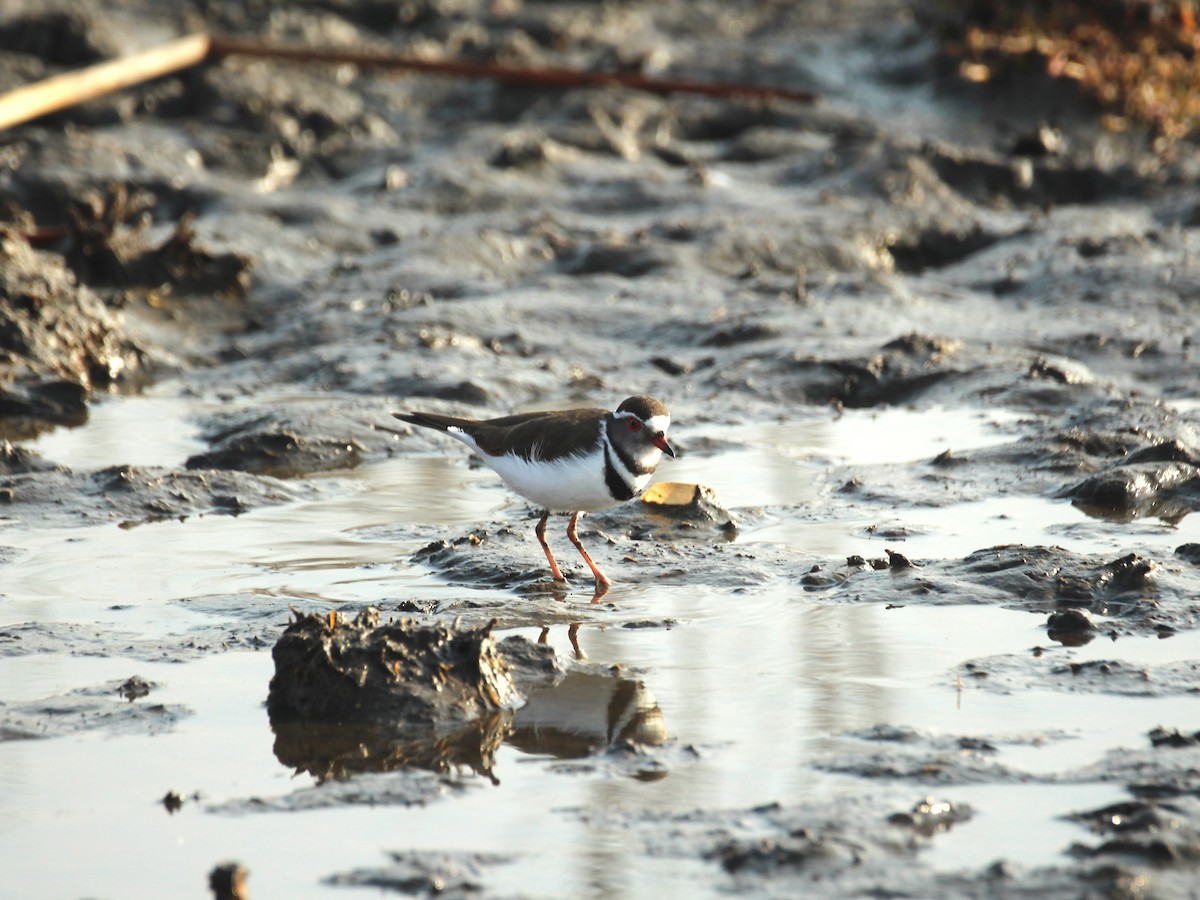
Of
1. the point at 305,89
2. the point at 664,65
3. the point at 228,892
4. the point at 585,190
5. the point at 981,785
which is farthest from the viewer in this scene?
the point at 664,65

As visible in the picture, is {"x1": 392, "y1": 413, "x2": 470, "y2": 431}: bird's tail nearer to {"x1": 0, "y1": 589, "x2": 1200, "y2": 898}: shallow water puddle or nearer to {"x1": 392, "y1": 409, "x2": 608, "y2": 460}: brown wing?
{"x1": 392, "y1": 409, "x2": 608, "y2": 460}: brown wing

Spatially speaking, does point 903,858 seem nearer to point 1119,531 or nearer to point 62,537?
point 1119,531

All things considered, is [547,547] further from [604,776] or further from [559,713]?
[604,776]

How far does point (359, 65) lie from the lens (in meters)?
13.9

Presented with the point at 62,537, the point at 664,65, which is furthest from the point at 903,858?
the point at 664,65

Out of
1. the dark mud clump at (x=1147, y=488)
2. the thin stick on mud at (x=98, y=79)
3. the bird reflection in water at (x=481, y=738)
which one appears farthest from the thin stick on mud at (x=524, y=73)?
the bird reflection in water at (x=481, y=738)

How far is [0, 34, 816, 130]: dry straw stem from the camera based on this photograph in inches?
508

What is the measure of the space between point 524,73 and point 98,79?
141 inches

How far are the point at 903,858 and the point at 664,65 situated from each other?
12.1 metres

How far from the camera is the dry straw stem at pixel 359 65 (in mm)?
12891

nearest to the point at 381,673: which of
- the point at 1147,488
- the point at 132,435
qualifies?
the point at 1147,488

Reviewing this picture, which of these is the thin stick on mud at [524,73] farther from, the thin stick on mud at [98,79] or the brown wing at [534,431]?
the brown wing at [534,431]

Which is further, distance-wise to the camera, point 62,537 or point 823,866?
point 62,537

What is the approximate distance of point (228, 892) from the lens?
132 inches
